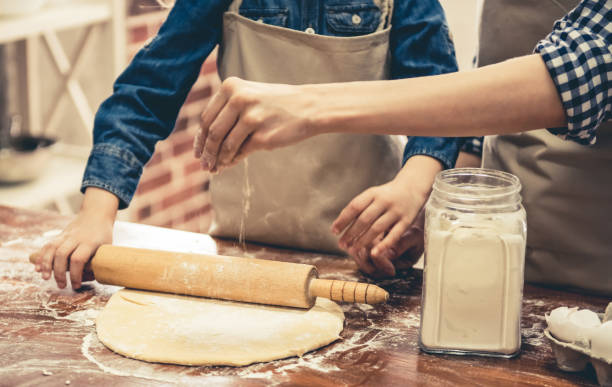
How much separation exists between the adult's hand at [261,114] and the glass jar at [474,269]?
Result: 0.68ft

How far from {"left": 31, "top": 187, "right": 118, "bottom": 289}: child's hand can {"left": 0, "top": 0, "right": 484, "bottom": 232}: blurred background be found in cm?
111

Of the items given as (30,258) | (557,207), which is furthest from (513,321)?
(30,258)

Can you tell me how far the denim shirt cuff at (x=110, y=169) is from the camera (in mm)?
1340

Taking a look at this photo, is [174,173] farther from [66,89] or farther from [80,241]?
[80,241]

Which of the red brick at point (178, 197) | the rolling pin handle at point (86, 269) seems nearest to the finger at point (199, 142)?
the rolling pin handle at point (86, 269)

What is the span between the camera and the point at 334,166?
1.46 m

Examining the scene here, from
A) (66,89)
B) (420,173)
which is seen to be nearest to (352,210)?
(420,173)

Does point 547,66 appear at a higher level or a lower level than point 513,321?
higher

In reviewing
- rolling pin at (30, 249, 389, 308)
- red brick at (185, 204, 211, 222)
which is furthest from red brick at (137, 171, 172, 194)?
rolling pin at (30, 249, 389, 308)

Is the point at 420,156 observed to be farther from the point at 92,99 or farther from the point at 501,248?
the point at 92,99

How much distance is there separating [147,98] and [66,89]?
1421 millimetres

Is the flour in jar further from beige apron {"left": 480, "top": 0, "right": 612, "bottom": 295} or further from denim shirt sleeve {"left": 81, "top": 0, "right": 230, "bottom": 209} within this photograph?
denim shirt sleeve {"left": 81, "top": 0, "right": 230, "bottom": 209}

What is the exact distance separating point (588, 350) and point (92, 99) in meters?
2.19

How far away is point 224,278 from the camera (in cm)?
116
